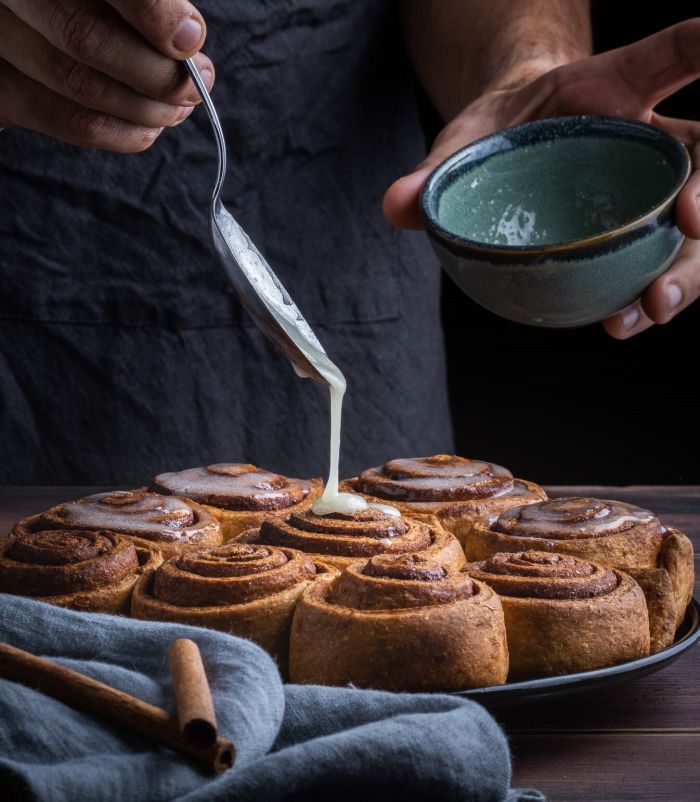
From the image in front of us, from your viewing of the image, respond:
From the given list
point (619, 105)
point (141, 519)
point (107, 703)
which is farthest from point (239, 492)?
point (619, 105)

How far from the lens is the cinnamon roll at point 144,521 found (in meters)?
1.54

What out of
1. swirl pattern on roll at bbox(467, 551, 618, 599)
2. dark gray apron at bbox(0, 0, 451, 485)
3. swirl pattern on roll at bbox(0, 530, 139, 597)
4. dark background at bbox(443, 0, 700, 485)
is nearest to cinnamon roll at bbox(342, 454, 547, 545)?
swirl pattern on roll at bbox(467, 551, 618, 599)

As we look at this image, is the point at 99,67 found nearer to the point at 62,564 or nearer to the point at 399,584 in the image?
the point at 62,564

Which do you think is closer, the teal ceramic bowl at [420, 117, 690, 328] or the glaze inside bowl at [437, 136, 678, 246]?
the teal ceramic bowl at [420, 117, 690, 328]

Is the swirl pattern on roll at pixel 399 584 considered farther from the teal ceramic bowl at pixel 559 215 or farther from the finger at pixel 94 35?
the finger at pixel 94 35

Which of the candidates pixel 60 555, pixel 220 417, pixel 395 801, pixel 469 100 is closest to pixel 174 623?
pixel 60 555

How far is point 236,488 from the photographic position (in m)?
1.74

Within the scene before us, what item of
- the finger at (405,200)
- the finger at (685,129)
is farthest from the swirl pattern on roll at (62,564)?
the finger at (685,129)

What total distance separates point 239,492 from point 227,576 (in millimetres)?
400

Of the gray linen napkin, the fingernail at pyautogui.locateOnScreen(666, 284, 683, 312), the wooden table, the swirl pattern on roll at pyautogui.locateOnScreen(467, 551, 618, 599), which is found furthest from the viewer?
the fingernail at pyautogui.locateOnScreen(666, 284, 683, 312)

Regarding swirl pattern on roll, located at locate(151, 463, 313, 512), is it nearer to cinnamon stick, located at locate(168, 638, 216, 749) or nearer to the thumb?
the thumb

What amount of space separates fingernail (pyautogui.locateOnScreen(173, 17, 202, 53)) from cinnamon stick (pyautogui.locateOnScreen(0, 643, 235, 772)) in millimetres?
732

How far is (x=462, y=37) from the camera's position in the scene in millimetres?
2348

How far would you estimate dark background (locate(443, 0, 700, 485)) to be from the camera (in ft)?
11.3
